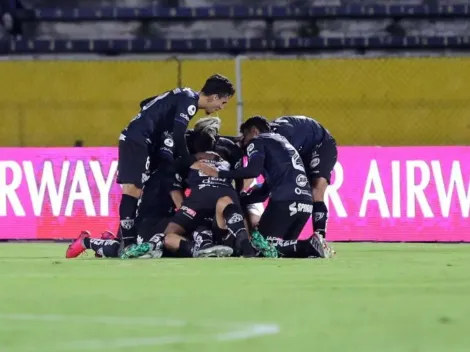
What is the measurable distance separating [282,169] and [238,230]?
74 centimetres

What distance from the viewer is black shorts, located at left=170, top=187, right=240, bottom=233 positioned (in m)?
10.7

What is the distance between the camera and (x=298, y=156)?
435 inches

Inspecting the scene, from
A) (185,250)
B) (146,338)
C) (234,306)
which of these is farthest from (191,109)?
(146,338)

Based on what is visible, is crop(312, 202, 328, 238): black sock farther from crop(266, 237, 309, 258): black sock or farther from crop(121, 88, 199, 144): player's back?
crop(121, 88, 199, 144): player's back

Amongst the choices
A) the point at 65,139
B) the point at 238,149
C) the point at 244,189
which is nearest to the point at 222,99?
the point at 238,149

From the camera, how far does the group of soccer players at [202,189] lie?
10617 mm

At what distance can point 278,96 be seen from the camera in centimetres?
1658

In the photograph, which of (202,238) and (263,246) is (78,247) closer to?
(202,238)

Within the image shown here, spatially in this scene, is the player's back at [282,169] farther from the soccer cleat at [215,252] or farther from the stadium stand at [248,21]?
the stadium stand at [248,21]

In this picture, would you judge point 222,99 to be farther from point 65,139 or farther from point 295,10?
point 295,10

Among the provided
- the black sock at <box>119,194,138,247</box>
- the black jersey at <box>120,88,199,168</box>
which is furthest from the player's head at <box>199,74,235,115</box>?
the black sock at <box>119,194,138,247</box>

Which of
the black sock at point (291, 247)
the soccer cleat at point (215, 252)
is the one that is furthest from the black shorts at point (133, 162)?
the black sock at point (291, 247)

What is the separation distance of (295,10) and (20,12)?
4.17 metres

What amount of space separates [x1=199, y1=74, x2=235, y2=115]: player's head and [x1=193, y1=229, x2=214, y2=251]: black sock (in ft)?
3.49
